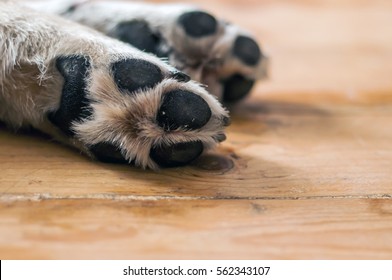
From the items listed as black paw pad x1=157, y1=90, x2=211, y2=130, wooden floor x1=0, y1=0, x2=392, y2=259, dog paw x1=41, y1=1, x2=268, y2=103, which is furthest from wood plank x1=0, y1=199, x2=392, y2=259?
dog paw x1=41, y1=1, x2=268, y2=103

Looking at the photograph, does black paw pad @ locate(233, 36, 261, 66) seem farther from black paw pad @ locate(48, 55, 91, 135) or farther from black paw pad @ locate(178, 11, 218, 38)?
black paw pad @ locate(48, 55, 91, 135)

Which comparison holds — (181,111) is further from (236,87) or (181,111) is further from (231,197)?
(236,87)

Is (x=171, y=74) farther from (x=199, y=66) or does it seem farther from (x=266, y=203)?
(x=199, y=66)

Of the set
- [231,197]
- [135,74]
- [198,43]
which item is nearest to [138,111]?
[135,74]

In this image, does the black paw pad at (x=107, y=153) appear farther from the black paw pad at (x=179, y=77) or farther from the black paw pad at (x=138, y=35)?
the black paw pad at (x=138, y=35)

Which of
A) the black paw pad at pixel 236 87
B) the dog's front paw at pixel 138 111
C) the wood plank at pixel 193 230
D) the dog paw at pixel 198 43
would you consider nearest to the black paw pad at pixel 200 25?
the dog paw at pixel 198 43

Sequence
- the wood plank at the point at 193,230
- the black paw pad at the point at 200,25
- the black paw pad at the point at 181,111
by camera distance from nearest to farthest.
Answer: the wood plank at the point at 193,230
the black paw pad at the point at 181,111
the black paw pad at the point at 200,25
